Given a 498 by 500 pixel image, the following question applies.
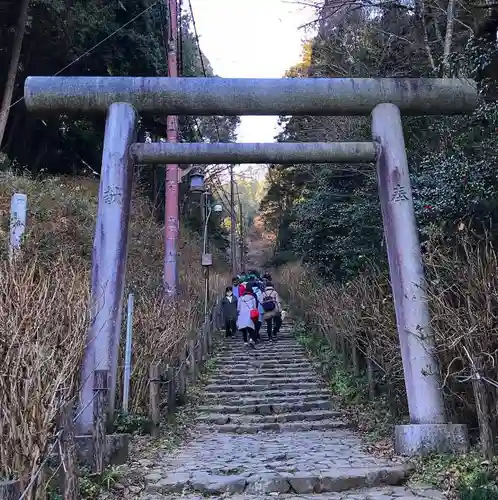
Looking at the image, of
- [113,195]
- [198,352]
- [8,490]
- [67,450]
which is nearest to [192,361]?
[198,352]

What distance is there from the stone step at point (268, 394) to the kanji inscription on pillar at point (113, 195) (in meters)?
5.06

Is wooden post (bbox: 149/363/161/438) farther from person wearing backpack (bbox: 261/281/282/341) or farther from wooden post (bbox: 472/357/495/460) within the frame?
person wearing backpack (bbox: 261/281/282/341)

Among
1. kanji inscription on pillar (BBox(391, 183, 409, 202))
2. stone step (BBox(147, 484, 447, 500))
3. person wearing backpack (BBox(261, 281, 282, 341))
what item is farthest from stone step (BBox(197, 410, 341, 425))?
person wearing backpack (BBox(261, 281, 282, 341))

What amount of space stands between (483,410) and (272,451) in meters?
2.63

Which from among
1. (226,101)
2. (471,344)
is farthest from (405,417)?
(226,101)

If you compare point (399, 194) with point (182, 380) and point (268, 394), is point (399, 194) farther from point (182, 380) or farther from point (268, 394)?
point (268, 394)

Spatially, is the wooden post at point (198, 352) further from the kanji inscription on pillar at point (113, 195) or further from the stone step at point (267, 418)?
the kanji inscription on pillar at point (113, 195)

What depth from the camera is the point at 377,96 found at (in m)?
7.00

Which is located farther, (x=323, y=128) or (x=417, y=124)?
(x=323, y=128)

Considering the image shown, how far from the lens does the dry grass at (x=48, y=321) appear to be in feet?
12.4

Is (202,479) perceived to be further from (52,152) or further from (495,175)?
(52,152)

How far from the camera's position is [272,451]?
268 inches

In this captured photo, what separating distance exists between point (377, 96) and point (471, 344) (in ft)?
10.9

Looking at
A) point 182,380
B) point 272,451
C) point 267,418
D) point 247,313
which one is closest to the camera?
point 272,451
